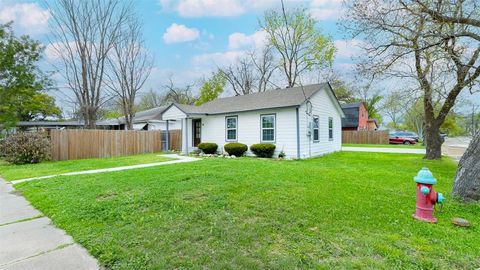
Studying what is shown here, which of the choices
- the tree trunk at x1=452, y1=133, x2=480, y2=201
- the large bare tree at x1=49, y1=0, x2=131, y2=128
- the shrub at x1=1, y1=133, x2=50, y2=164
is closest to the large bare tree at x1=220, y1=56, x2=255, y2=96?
the large bare tree at x1=49, y1=0, x2=131, y2=128

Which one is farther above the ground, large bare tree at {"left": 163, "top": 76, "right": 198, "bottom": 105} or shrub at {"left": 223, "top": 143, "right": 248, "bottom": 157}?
large bare tree at {"left": 163, "top": 76, "right": 198, "bottom": 105}

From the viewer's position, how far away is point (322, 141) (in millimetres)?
14141

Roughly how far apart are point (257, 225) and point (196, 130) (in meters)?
13.8

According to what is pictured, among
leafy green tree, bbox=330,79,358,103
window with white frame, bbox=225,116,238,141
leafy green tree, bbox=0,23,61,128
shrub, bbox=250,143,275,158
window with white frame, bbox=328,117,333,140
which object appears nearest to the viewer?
shrub, bbox=250,143,275,158

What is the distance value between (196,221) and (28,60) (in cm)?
1729

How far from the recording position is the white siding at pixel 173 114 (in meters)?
15.4

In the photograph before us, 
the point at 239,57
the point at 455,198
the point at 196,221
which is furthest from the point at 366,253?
the point at 239,57

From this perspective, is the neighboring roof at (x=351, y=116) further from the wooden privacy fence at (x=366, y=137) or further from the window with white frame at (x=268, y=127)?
the window with white frame at (x=268, y=127)

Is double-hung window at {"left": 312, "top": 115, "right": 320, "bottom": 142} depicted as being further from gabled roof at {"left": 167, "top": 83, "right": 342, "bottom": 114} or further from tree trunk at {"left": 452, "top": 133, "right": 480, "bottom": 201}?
tree trunk at {"left": 452, "top": 133, "right": 480, "bottom": 201}

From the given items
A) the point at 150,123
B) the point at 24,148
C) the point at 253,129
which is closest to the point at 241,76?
the point at 150,123

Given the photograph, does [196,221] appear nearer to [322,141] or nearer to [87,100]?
[322,141]

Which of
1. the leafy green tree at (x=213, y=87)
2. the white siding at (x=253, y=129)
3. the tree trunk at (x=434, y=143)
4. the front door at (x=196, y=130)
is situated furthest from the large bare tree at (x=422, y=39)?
the leafy green tree at (x=213, y=87)

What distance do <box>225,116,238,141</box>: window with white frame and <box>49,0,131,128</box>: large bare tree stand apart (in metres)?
10.4

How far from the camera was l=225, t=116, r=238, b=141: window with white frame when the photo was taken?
14.4 m
